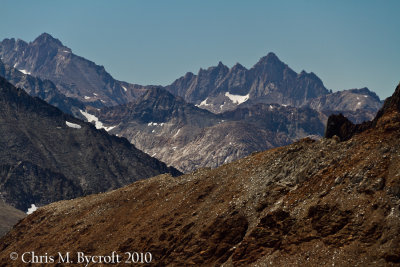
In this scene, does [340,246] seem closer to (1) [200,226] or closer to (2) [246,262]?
(2) [246,262]

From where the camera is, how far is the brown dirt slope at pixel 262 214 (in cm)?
5181

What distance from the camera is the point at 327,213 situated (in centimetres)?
5556

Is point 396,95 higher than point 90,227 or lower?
higher

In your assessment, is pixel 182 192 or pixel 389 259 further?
pixel 182 192

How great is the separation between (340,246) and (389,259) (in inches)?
230

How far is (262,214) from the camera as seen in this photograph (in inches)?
2515

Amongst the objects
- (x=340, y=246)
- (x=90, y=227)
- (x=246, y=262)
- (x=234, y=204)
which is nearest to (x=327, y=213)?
(x=340, y=246)

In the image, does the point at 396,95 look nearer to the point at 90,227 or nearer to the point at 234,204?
the point at 234,204

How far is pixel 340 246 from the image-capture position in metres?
51.0

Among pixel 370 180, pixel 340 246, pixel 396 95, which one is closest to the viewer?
pixel 340 246

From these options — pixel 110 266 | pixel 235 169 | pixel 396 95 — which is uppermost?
pixel 396 95

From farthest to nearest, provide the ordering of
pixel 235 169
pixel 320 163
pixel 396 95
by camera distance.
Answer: pixel 396 95, pixel 235 169, pixel 320 163

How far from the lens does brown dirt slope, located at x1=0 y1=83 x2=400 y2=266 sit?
51.8 meters

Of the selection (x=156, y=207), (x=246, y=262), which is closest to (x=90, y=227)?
(x=156, y=207)
